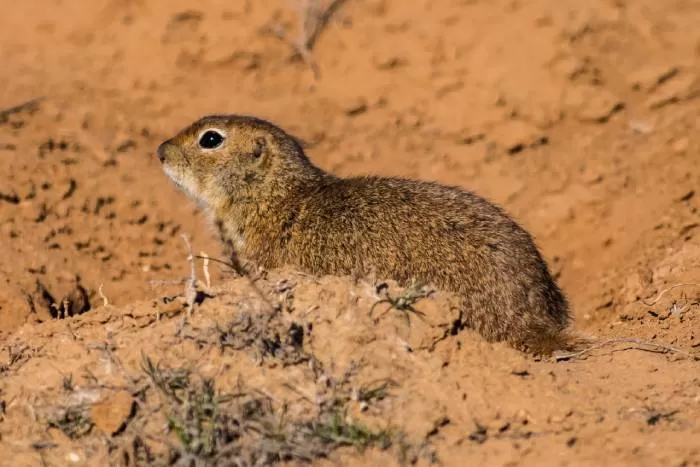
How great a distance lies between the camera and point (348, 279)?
15.3ft

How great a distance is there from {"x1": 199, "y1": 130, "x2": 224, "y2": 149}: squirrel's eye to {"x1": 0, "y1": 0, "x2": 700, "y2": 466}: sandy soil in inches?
44.0

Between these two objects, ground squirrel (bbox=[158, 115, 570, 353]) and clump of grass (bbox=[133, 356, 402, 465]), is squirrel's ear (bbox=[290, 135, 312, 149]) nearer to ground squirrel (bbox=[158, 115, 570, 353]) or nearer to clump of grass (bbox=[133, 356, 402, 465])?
ground squirrel (bbox=[158, 115, 570, 353])

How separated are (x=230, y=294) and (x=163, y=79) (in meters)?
5.07

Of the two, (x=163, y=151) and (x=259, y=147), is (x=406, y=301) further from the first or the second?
(x=163, y=151)

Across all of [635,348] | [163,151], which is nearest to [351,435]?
[635,348]

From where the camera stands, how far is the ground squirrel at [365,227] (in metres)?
5.19

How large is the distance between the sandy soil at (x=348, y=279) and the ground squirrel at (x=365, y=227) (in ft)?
1.42

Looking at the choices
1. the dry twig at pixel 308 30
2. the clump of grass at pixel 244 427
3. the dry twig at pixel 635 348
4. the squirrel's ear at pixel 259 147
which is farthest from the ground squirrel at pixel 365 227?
the dry twig at pixel 308 30

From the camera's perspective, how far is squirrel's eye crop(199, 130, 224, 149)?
6461 millimetres

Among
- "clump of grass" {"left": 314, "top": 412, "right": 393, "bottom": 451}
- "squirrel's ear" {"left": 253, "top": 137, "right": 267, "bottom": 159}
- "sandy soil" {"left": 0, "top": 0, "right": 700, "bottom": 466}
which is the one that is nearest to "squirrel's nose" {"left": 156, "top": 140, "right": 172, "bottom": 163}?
"squirrel's ear" {"left": 253, "top": 137, "right": 267, "bottom": 159}

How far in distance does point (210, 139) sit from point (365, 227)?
1.49 metres

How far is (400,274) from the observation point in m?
5.24

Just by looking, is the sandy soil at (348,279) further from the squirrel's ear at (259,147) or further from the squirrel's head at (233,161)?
the squirrel's ear at (259,147)

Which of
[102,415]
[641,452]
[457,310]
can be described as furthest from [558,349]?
[102,415]
